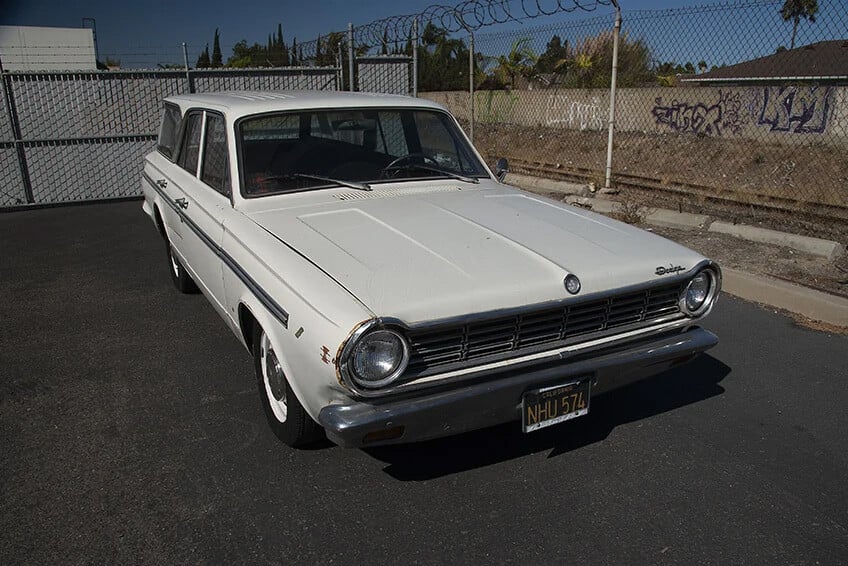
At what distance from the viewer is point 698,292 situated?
3.13 m

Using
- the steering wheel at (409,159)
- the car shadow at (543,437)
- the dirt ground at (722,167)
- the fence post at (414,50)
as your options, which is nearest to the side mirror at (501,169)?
the steering wheel at (409,159)

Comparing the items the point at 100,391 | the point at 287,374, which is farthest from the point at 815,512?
the point at 100,391

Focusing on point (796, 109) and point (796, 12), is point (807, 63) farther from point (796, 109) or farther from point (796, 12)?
point (796, 12)

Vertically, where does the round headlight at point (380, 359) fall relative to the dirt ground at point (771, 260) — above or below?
above

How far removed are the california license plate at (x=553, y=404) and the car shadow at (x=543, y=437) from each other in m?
0.45

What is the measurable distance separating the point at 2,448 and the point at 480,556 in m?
2.32

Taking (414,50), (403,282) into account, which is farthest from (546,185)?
(403,282)

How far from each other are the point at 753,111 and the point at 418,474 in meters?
16.5

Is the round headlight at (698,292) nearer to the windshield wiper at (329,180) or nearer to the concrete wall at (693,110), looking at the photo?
the windshield wiper at (329,180)

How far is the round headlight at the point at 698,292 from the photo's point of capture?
3.11 m

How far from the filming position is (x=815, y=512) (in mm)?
2703

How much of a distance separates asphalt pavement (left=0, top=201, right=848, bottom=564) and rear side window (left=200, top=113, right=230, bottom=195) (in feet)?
3.59

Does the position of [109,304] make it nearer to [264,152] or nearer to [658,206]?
[264,152]

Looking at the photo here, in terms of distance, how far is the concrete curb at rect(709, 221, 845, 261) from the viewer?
238 inches
